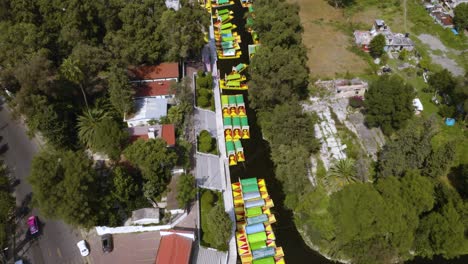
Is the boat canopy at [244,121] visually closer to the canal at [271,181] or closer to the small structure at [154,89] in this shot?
the canal at [271,181]

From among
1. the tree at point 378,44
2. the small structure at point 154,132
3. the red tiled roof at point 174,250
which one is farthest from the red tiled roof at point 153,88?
the tree at point 378,44

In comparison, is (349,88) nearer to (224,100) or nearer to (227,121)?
(224,100)

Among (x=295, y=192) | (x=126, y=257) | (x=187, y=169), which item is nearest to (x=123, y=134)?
(x=187, y=169)

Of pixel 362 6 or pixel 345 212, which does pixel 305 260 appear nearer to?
pixel 345 212

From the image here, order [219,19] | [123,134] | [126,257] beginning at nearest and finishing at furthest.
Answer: [126,257] → [123,134] → [219,19]

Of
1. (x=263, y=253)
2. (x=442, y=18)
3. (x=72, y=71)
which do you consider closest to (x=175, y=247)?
(x=263, y=253)

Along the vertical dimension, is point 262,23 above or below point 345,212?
above
